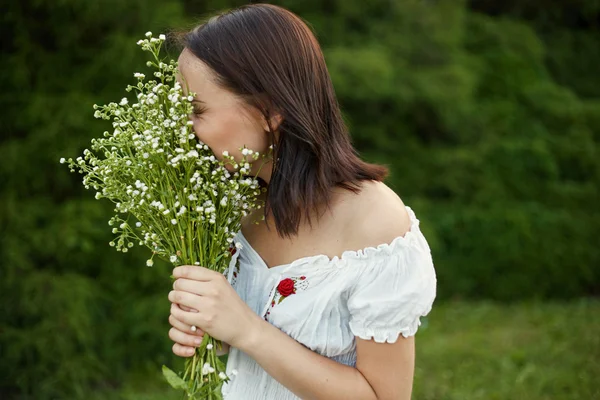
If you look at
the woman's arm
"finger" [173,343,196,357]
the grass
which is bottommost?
the grass

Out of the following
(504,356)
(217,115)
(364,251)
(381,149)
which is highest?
(217,115)

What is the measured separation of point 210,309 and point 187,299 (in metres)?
0.07

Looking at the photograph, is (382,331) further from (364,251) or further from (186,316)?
(186,316)

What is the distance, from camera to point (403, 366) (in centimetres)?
186

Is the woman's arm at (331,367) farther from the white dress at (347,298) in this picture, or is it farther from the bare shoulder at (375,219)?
the bare shoulder at (375,219)

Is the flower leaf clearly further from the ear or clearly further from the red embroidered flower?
the ear

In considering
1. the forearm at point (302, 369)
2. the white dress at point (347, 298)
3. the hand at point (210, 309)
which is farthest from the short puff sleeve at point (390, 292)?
the hand at point (210, 309)

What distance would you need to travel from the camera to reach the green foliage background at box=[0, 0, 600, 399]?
469 cm

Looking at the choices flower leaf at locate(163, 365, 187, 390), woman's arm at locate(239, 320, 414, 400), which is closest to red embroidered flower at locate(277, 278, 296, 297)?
woman's arm at locate(239, 320, 414, 400)

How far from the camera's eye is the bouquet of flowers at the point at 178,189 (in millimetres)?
1833

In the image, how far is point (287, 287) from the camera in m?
1.93

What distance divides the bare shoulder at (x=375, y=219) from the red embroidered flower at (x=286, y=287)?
7.8 inches

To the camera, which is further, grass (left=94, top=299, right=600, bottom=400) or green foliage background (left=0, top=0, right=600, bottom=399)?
grass (left=94, top=299, right=600, bottom=400)

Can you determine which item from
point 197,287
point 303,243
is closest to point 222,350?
point 197,287
